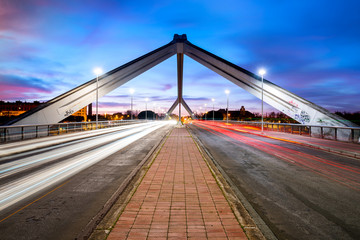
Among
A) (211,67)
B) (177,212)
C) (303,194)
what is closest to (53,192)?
(177,212)

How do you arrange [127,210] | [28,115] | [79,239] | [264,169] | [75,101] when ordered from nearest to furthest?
[79,239]
[127,210]
[264,169]
[28,115]
[75,101]

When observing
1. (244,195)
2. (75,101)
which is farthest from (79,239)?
(75,101)

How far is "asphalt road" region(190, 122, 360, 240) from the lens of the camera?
137 inches

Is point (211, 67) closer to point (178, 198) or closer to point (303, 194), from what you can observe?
point (303, 194)

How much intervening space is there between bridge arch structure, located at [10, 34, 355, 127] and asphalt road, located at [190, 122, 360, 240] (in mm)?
16593

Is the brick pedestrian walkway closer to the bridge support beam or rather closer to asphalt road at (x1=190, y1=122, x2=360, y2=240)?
asphalt road at (x1=190, y1=122, x2=360, y2=240)

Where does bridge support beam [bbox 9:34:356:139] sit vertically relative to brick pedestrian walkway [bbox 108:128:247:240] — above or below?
above

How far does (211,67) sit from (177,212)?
40.9 metres

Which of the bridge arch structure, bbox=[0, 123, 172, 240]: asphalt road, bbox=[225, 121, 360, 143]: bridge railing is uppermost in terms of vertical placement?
the bridge arch structure

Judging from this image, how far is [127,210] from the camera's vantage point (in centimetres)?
377

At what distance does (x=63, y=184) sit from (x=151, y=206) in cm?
331

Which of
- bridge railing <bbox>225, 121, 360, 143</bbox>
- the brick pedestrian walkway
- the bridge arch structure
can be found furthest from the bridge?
the bridge arch structure

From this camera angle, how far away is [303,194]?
16.5 feet

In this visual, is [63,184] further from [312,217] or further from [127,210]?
[312,217]
